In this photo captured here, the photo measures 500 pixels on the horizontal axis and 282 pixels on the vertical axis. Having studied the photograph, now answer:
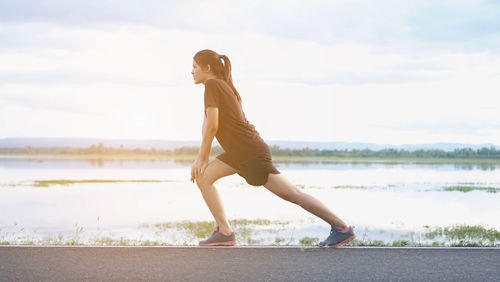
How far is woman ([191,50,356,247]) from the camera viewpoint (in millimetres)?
5977

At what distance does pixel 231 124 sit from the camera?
6.06 meters

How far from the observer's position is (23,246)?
20.5 ft

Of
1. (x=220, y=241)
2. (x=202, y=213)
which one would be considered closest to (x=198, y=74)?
(x=220, y=241)

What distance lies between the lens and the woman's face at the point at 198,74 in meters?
6.27

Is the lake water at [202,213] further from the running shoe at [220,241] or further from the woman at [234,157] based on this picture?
the woman at [234,157]

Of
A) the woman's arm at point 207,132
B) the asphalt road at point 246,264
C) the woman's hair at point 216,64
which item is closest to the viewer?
the asphalt road at point 246,264

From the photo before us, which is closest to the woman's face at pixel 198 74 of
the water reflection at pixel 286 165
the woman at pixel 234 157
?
the woman at pixel 234 157

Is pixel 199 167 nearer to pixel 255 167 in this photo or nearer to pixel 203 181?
pixel 203 181

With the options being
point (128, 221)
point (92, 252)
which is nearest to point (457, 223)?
point (128, 221)

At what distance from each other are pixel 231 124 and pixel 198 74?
0.66 metres

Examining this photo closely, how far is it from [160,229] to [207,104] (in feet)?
21.8

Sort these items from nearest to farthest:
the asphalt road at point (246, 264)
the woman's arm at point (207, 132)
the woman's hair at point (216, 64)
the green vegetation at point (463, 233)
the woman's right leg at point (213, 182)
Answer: the asphalt road at point (246, 264) < the woman's arm at point (207, 132) < the woman's right leg at point (213, 182) < the woman's hair at point (216, 64) < the green vegetation at point (463, 233)

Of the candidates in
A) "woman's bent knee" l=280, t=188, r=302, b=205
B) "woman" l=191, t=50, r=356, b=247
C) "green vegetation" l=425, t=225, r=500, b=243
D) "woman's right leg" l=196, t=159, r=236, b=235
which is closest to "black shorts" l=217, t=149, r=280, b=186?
"woman" l=191, t=50, r=356, b=247

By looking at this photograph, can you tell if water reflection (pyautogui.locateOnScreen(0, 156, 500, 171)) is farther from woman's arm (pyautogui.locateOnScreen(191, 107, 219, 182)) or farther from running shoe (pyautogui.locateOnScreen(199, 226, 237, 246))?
woman's arm (pyautogui.locateOnScreen(191, 107, 219, 182))
